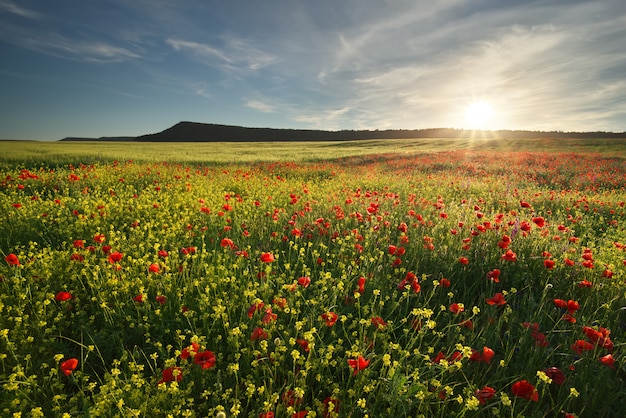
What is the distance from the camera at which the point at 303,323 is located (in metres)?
2.13

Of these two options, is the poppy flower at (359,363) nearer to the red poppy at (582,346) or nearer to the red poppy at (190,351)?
the red poppy at (190,351)

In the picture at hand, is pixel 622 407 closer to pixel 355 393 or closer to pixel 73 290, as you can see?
pixel 355 393

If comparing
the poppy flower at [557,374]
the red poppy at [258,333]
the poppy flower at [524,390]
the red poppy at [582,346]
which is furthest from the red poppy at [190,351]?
the red poppy at [582,346]

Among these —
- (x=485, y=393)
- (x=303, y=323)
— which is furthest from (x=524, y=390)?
(x=303, y=323)

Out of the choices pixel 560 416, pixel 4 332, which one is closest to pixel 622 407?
pixel 560 416

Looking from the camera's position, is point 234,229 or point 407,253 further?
point 234,229

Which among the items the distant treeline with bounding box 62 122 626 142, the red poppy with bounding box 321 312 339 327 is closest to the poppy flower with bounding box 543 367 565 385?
the red poppy with bounding box 321 312 339 327

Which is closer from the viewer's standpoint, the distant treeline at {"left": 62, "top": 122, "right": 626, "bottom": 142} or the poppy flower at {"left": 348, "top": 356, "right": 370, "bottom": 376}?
the poppy flower at {"left": 348, "top": 356, "right": 370, "bottom": 376}

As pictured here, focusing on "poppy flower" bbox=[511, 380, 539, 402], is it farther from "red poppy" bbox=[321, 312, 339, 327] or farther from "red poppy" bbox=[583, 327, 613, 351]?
"red poppy" bbox=[321, 312, 339, 327]

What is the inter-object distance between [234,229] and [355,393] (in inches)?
132

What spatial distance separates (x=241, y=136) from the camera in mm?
78625

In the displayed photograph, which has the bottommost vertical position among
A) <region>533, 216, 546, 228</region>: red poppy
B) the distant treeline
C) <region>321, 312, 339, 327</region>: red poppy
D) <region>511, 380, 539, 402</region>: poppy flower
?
<region>511, 380, 539, 402</region>: poppy flower

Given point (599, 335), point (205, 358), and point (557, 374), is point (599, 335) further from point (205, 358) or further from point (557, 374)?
point (205, 358)

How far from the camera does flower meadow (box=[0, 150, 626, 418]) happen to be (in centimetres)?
188
